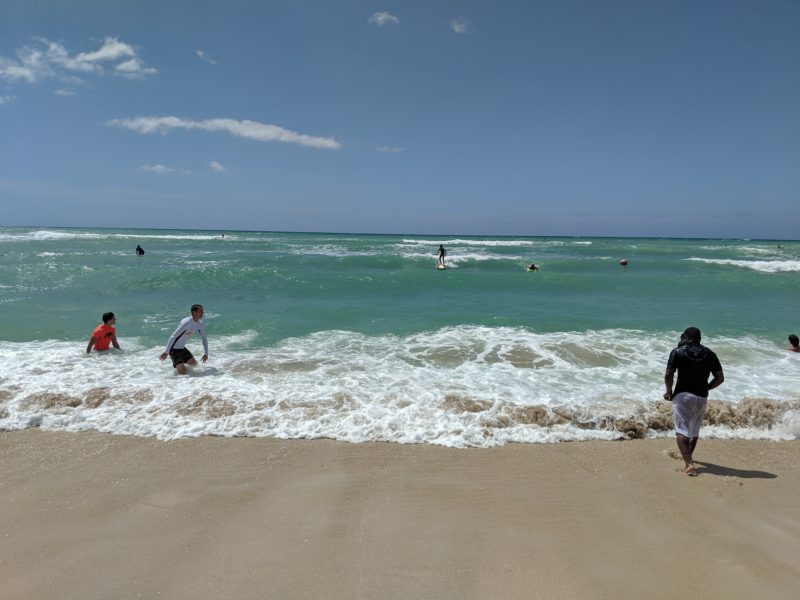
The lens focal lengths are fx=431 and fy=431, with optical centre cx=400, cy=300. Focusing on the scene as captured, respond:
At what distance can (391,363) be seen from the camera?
7.91 m

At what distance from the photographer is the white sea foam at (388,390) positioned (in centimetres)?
529

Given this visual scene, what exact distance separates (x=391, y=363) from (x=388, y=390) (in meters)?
1.47

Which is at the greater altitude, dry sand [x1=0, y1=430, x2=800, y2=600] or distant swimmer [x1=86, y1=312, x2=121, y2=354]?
distant swimmer [x1=86, y1=312, x2=121, y2=354]

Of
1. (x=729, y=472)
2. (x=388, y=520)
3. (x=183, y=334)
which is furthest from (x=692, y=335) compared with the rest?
(x=183, y=334)

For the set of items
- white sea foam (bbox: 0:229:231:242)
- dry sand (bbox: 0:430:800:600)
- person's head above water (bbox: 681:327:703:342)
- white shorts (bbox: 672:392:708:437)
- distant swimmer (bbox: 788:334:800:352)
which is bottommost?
dry sand (bbox: 0:430:800:600)

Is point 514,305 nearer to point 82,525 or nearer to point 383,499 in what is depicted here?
A: point 383,499

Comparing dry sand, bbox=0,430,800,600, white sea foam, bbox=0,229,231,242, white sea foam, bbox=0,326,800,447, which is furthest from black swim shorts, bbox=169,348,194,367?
white sea foam, bbox=0,229,231,242

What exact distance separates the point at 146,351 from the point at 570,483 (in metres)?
7.92

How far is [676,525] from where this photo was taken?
11.7 ft

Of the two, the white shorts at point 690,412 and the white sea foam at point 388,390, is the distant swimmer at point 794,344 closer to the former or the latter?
the white sea foam at point 388,390

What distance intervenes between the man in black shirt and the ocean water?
32.1 inches

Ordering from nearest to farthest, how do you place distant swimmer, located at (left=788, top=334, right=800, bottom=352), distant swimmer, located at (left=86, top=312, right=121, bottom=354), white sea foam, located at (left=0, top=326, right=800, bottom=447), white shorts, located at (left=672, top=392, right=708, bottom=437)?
1. white shorts, located at (left=672, top=392, right=708, bottom=437)
2. white sea foam, located at (left=0, top=326, right=800, bottom=447)
3. distant swimmer, located at (left=86, top=312, right=121, bottom=354)
4. distant swimmer, located at (left=788, top=334, right=800, bottom=352)

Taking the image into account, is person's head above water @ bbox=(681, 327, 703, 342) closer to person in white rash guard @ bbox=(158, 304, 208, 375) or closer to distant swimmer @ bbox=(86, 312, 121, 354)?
person in white rash guard @ bbox=(158, 304, 208, 375)

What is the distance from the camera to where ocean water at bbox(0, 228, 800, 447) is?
5395 millimetres
